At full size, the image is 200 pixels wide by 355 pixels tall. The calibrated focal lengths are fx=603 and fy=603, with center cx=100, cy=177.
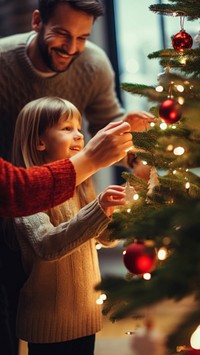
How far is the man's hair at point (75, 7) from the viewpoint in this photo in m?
1.96

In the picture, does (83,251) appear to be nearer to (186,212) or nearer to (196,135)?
(196,135)

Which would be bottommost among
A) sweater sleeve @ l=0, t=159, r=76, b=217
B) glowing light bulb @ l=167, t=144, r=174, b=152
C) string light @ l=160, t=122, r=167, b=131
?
sweater sleeve @ l=0, t=159, r=76, b=217

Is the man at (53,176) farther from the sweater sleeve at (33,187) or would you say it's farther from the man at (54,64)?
the man at (54,64)

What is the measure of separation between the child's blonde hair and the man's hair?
41cm

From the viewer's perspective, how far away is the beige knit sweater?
5.29 ft

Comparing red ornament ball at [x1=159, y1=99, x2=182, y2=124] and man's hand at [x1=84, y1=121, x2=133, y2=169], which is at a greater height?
red ornament ball at [x1=159, y1=99, x2=182, y2=124]

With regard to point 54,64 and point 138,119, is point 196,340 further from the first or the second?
point 54,64

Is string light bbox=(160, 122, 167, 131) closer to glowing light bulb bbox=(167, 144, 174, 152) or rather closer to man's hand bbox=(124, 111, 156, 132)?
glowing light bulb bbox=(167, 144, 174, 152)

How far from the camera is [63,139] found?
165cm

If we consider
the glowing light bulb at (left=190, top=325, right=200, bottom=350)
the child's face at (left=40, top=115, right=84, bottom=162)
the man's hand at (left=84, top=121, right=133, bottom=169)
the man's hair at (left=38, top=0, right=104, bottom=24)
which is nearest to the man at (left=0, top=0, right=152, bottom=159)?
the man's hair at (left=38, top=0, right=104, bottom=24)

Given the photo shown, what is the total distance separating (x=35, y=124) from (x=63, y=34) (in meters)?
0.42

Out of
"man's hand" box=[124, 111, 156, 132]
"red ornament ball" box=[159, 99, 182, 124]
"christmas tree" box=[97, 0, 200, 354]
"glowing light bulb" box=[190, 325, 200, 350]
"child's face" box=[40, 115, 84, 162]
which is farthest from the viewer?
"man's hand" box=[124, 111, 156, 132]

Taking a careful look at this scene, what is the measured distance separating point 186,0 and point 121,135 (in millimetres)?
356

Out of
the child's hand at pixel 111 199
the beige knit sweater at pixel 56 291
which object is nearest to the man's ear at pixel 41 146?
the beige knit sweater at pixel 56 291
